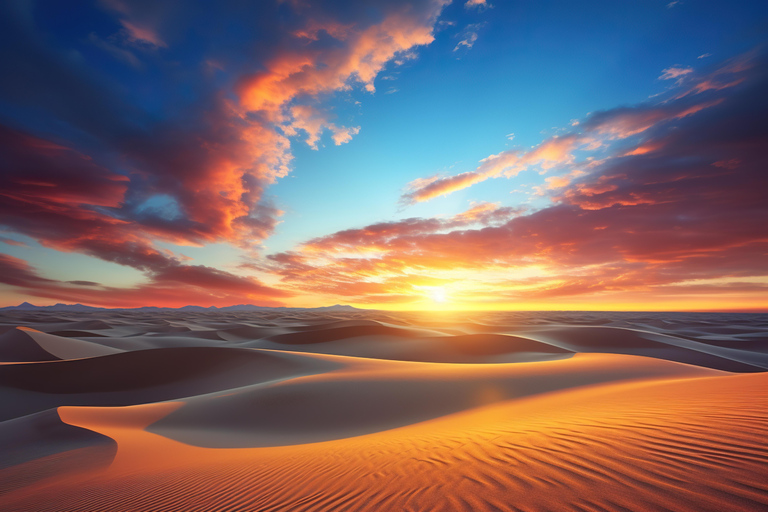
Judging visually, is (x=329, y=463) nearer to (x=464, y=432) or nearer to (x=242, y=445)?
(x=464, y=432)

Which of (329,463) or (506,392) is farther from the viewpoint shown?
(506,392)

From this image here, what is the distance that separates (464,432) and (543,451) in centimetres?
172

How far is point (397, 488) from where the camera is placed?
295 centimetres

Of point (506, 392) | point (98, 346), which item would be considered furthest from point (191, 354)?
point (506, 392)

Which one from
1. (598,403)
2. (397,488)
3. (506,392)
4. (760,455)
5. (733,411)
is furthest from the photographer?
(506,392)

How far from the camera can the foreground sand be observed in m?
2.59

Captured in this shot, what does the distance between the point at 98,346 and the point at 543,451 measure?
25.5 m

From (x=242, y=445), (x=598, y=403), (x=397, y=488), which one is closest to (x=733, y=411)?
(x=598, y=403)

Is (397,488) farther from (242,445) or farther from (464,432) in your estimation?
(242,445)

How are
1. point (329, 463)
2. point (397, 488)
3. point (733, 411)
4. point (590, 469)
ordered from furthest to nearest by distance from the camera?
point (329, 463) < point (733, 411) < point (397, 488) < point (590, 469)

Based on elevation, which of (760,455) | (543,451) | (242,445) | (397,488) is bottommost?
(242,445)

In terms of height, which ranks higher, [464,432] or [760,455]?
[760,455]

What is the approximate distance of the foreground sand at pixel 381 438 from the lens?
2592mm

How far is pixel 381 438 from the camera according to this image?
548cm
